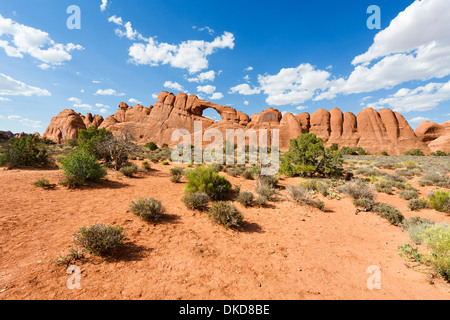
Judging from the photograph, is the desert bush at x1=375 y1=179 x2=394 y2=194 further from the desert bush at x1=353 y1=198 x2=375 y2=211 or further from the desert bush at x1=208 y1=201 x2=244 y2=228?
the desert bush at x1=208 y1=201 x2=244 y2=228

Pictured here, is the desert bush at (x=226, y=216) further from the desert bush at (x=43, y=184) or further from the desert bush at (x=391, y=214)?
the desert bush at (x=43, y=184)

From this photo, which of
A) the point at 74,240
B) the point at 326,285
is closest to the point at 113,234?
the point at 74,240

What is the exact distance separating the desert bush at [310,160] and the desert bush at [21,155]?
17.2m

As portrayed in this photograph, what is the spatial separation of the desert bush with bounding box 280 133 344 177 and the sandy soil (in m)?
6.23

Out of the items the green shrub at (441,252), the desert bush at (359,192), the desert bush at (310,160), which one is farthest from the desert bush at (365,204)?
the desert bush at (310,160)

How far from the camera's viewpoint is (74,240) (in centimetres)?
361

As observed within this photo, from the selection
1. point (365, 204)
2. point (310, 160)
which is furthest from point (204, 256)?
point (310, 160)

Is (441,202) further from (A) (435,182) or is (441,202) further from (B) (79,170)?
(B) (79,170)

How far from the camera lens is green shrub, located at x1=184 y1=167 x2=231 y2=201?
7.24m

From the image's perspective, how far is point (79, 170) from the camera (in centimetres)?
799

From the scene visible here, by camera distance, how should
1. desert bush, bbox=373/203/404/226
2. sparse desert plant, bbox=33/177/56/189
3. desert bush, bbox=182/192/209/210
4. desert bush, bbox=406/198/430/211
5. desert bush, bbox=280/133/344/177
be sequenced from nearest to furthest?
desert bush, bbox=373/203/404/226 < desert bush, bbox=182/192/209/210 < desert bush, bbox=406/198/430/211 < sparse desert plant, bbox=33/177/56/189 < desert bush, bbox=280/133/344/177

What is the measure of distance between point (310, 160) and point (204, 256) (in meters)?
11.7

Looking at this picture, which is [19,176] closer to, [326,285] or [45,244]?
[45,244]

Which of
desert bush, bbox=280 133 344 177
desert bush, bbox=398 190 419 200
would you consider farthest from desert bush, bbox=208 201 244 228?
desert bush, bbox=280 133 344 177
